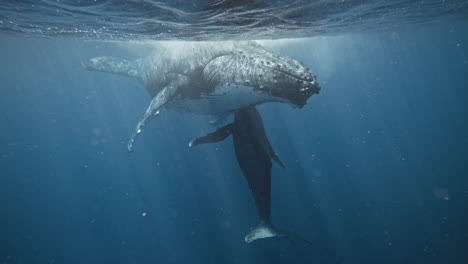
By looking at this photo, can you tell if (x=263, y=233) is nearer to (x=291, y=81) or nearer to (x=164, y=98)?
(x=291, y=81)

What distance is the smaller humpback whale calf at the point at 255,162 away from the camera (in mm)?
6473

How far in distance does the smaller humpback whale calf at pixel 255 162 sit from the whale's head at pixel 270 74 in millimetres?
1293

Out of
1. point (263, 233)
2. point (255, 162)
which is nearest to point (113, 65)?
point (255, 162)

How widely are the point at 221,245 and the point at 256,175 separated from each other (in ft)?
46.1

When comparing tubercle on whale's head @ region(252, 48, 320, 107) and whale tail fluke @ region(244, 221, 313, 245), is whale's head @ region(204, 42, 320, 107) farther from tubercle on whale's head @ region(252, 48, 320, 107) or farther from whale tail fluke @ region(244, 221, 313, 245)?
whale tail fluke @ region(244, 221, 313, 245)

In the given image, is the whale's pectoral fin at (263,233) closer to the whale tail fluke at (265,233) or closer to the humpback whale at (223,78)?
the whale tail fluke at (265,233)

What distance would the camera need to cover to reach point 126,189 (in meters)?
38.1

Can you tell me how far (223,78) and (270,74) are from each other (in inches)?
64.0

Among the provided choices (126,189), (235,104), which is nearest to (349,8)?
(235,104)

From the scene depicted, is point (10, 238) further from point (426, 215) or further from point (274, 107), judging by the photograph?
point (426, 215)

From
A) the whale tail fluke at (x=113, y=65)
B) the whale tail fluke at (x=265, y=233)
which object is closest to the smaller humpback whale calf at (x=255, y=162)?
the whale tail fluke at (x=265, y=233)

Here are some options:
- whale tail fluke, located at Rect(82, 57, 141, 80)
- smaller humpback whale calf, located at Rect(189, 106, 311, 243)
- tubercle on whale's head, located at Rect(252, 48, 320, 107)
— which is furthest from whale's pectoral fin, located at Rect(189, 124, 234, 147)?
whale tail fluke, located at Rect(82, 57, 141, 80)

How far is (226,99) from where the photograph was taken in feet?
22.2

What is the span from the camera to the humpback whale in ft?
16.2
